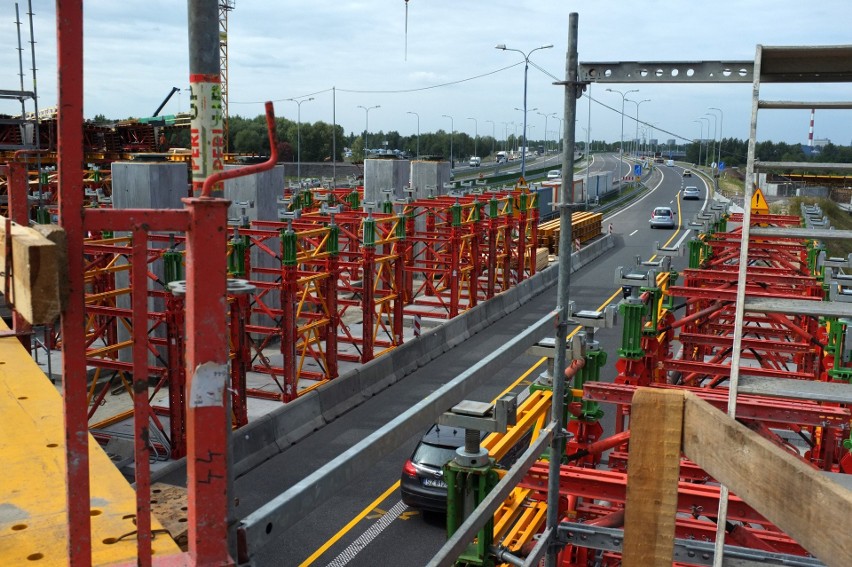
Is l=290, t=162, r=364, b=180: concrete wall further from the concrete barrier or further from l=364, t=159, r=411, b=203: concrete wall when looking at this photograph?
the concrete barrier

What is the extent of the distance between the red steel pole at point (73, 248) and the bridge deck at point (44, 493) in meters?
0.48

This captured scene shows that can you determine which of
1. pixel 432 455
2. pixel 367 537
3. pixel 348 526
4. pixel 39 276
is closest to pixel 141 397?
pixel 39 276

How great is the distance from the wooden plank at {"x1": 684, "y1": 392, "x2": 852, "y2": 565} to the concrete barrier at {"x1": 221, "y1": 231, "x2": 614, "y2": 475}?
1022 centimetres

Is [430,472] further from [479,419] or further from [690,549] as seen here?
[479,419]

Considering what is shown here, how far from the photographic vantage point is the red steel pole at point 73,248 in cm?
282

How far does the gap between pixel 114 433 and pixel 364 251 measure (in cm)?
808

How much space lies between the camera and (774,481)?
3.32 metres

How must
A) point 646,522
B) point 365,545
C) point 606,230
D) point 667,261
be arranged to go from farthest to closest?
point 606,230 → point 667,261 → point 365,545 → point 646,522

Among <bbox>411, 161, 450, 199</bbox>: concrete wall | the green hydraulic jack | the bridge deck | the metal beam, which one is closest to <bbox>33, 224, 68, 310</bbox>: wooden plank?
the bridge deck

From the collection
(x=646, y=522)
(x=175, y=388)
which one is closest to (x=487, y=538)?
(x=646, y=522)

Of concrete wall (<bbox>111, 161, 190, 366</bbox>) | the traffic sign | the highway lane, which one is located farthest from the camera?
the traffic sign

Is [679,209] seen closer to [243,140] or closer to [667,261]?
[243,140]

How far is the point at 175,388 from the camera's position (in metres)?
16.0

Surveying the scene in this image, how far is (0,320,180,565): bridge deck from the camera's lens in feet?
11.6
